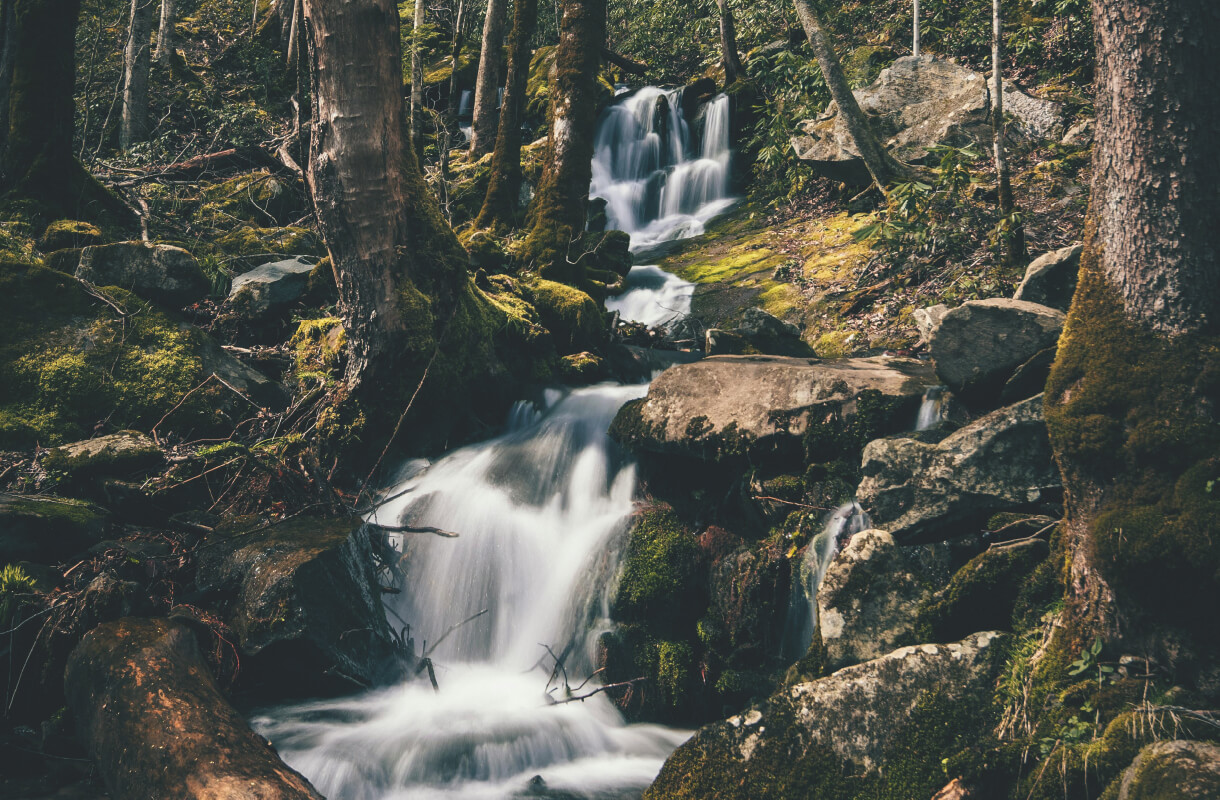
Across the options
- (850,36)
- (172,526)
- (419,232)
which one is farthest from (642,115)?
(172,526)

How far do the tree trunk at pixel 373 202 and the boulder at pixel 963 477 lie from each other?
436 centimetres

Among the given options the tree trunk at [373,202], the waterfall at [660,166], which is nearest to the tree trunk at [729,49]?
the waterfall at [660,166]

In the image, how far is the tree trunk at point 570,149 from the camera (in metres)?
9.38

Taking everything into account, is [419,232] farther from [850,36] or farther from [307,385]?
[850,36]

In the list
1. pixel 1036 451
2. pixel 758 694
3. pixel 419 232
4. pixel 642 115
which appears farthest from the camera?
pixel 642 115

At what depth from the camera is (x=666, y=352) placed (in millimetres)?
9125

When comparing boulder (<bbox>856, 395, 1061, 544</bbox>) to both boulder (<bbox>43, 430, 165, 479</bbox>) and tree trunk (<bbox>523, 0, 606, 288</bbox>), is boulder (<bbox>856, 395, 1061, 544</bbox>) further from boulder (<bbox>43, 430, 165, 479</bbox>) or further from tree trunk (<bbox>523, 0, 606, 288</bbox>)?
tree trunk (<bbox>523, 0, 606, 288</bbox>)

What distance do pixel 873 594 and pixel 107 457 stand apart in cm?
566

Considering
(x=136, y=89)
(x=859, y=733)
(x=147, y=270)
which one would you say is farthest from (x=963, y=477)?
(x=136, y=89)

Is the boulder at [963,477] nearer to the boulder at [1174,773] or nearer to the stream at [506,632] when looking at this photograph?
the boulder at [1174,773]

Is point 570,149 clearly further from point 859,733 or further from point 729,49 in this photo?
point 729,49

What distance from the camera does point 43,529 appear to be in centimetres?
465

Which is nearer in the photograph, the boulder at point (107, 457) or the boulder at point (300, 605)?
the boulder at point (300, 605)

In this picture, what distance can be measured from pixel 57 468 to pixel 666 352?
623cm
